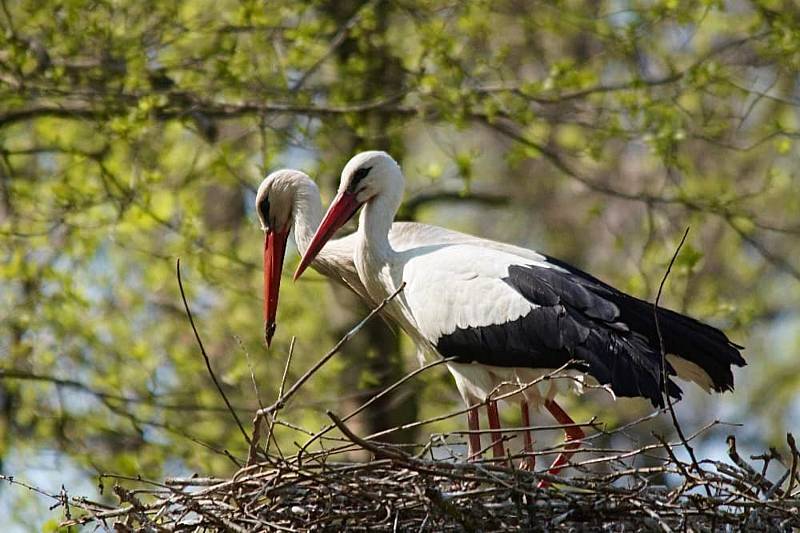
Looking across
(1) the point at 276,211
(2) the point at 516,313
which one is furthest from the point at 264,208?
(2) the point at 516,313

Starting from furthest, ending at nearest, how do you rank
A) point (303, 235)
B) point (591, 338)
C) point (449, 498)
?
point (303, 235) → point (591, 338) → point (449, 498)

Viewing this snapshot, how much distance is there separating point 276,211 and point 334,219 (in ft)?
2.29

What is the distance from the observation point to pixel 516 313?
837 cm

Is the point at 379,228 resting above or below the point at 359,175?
below

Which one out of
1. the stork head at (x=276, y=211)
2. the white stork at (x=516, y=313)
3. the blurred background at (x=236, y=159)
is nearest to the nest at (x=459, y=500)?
the white stork at (x=516, y=313)

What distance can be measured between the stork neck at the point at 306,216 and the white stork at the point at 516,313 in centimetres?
36

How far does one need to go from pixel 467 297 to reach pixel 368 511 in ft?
6.73

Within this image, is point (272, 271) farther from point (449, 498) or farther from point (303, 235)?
point (449, 498)

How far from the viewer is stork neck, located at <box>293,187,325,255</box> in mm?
9281

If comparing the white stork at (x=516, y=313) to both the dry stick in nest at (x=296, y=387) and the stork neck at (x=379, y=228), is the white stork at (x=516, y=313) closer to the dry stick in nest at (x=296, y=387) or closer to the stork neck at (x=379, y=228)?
the stork neck at (x=379, y=228)

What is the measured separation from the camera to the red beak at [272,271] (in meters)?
9.16

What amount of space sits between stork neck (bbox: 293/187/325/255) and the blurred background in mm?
1336

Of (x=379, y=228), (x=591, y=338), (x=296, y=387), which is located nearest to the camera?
(x=296, y=387)

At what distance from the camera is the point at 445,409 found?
13.6 meters
